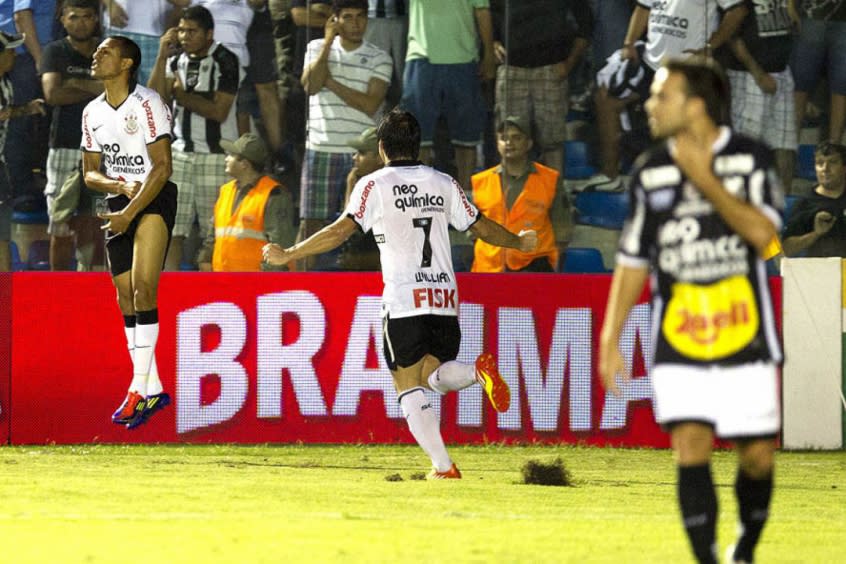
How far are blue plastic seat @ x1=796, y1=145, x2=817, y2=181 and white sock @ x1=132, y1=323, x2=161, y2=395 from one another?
551 cm

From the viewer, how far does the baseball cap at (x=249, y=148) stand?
556 inches

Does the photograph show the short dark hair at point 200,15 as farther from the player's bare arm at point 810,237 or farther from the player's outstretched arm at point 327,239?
the player's bare arm at point 810,237

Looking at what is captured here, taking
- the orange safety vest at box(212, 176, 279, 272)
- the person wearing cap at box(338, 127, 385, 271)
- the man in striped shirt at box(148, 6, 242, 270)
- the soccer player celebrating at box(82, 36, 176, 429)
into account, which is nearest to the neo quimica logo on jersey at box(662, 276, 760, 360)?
the soccer player celebrating at box(82, 36, 176, 429)

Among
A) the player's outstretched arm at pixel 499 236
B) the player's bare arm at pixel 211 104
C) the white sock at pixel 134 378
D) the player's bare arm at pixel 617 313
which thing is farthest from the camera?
the player's bare arm at pixel 211 104

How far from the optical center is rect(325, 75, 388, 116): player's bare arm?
557 inches

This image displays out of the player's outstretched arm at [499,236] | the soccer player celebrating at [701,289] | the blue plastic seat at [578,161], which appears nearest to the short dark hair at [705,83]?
the soccer player celebrating at [701,289]

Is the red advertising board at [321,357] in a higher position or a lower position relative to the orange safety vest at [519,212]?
lower

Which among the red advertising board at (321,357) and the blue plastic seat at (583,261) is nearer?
→ the red advertising board at (321,357)

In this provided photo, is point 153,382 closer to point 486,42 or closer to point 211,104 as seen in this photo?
point 211,104

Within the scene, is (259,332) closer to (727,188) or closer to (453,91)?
(453,91)

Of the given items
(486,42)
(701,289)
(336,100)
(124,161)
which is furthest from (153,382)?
(701,289)

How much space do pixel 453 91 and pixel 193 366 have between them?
10.3ft

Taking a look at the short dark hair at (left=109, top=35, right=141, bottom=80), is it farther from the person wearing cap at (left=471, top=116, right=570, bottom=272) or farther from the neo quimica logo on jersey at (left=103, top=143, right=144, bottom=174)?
the person wearing cap at (left=471, top=116, right=570, bottom=272)

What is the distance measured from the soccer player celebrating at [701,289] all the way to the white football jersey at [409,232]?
4.46 m
